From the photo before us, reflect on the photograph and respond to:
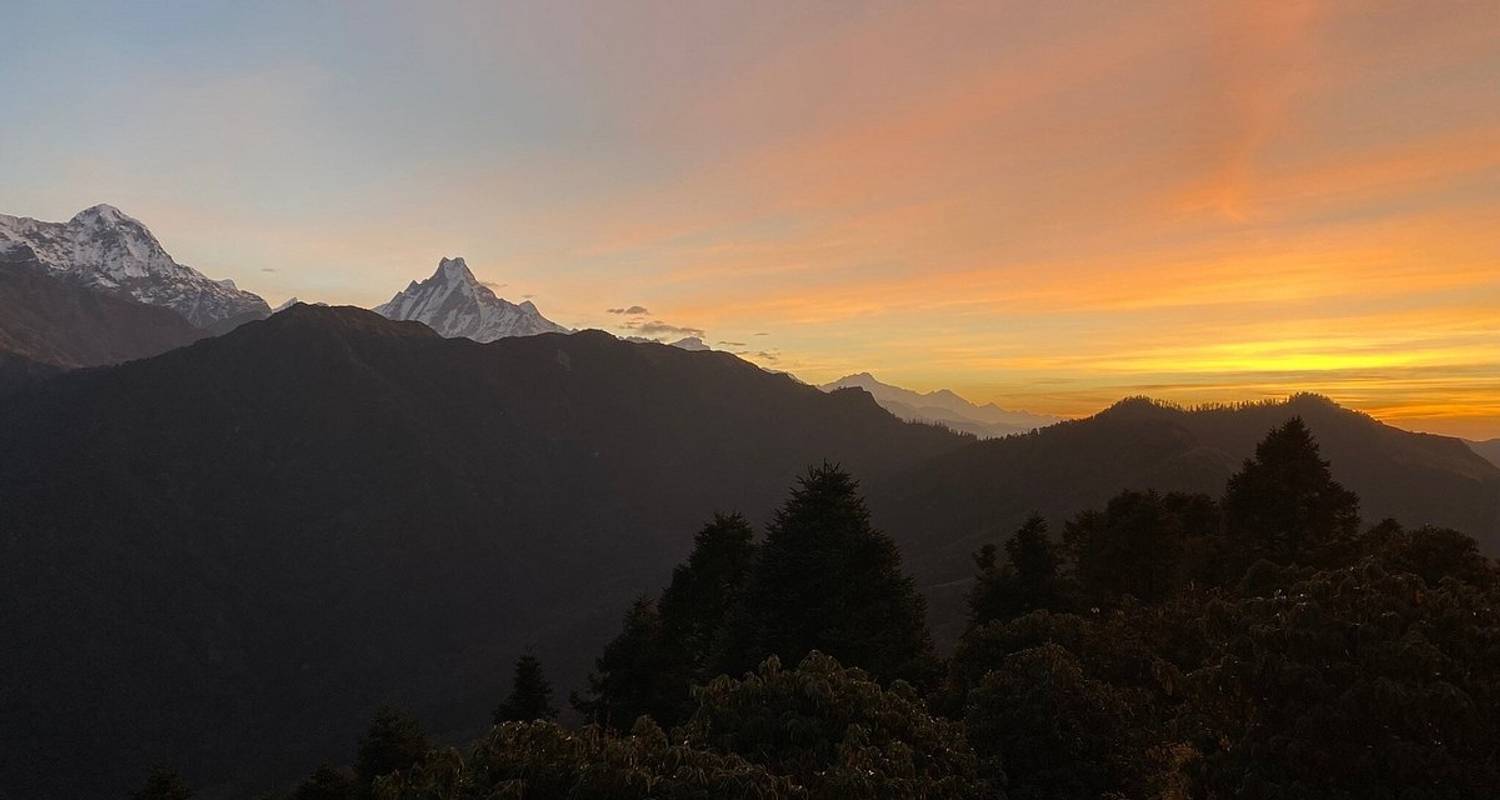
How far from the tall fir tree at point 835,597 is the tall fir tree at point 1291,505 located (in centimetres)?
3000

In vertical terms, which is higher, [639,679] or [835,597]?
[835,597]

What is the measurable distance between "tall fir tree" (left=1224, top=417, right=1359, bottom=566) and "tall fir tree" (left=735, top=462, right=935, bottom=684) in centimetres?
3000

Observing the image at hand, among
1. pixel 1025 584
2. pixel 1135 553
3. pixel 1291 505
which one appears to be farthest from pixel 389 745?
pixel 1291 505

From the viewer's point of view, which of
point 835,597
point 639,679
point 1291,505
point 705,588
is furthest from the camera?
point 1291,505

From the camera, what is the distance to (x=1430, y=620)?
11.2 m

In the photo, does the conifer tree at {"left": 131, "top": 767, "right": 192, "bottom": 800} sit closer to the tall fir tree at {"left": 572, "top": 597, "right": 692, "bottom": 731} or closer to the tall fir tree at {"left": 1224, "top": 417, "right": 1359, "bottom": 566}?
the tall fir tree at {"left": 572, "top": 597, "right": 692, "bottom": 731}

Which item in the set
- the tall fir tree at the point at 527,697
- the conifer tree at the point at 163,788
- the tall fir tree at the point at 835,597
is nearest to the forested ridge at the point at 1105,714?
the tall fir tree at the point at 835,597

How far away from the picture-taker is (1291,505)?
4619 centimetres

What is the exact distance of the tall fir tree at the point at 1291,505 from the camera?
150 feet

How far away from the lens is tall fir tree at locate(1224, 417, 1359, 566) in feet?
150

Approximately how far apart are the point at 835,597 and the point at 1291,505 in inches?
1436

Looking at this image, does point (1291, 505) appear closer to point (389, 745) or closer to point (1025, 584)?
point (1025, 584)

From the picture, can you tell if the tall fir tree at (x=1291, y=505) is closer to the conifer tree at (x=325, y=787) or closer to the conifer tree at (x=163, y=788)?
the conifer tree at (x=325, y=787)

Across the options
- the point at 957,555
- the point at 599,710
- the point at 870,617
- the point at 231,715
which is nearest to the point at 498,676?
the point at 231,715
